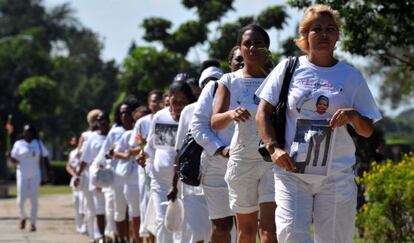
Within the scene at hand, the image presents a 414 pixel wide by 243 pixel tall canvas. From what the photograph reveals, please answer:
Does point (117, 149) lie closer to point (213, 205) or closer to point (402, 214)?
point (402, 214)

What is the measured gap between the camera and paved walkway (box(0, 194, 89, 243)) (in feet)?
57.8

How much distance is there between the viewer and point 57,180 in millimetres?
57531

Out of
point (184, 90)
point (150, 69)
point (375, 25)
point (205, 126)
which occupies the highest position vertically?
point (150, 69)

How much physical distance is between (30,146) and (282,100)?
1362 cm

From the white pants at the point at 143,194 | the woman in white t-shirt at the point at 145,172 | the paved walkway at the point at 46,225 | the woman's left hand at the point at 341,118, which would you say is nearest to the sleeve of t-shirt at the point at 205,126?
the woman's left hand at the point at 341,118

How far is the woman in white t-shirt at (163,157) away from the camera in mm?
11695

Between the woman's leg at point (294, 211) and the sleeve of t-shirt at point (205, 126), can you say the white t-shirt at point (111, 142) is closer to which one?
the sleeve of t-shirt at point (205, 126)

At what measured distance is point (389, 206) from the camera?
13883 millimetres

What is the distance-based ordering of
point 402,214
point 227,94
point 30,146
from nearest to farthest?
point 227,94
point 402,214
point 30,146

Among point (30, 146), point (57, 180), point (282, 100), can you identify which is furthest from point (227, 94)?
point (57, 180)

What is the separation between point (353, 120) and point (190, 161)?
2.82m

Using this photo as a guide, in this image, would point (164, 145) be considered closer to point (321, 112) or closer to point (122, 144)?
point (122, 144)

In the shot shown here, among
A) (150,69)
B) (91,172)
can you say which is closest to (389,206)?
(91,172)

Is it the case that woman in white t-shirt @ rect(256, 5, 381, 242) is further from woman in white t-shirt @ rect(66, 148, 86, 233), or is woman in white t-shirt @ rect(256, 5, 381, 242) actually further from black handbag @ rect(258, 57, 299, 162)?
woman in white t-shirt @ rect(66, 148, 86, 233)
